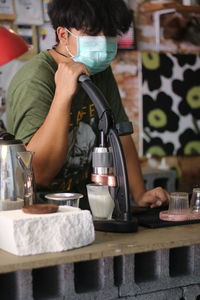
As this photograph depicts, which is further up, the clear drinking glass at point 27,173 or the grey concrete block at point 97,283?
the clear drinking glass at point 27,173

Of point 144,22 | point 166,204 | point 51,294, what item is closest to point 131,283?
point 51,294

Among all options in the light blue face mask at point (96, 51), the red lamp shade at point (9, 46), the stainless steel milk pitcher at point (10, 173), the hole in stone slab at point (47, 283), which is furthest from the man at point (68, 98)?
the hole in stone slab at point (47, 283)

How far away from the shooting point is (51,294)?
1637 mm

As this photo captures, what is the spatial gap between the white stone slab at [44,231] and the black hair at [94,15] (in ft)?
3.05

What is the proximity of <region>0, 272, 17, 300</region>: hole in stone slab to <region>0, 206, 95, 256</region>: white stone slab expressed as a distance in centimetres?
7

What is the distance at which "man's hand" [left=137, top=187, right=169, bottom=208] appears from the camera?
7.55ft

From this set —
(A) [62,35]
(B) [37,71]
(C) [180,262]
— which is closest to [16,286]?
(C) [180,262]

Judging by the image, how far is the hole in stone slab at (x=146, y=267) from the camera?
70.1 inches

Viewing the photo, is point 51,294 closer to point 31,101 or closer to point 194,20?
point 31,101

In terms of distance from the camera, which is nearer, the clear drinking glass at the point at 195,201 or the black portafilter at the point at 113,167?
the black portafilter at the point at 113,167

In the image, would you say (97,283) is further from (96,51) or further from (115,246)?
(96,51)

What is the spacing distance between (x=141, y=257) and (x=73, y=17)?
1.02m

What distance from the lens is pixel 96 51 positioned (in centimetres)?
255

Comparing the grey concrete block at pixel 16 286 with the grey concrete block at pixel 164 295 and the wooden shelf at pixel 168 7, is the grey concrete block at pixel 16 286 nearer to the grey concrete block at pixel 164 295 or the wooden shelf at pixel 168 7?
the grey concrete block at pixel 164 295
